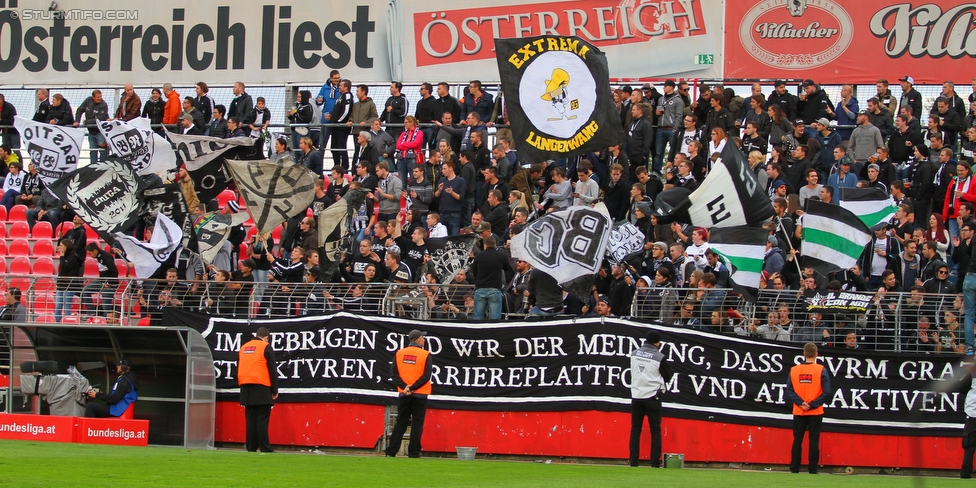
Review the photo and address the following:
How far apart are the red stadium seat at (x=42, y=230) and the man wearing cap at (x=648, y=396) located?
1333cm

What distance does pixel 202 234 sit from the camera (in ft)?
71.4

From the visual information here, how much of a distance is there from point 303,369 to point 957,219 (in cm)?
1072

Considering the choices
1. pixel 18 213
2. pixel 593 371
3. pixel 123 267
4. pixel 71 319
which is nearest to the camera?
pixel 593 371

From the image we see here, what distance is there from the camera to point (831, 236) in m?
18.2

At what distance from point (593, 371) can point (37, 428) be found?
26.9 ft

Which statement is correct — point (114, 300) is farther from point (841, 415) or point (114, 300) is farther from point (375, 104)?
point (841, 415)

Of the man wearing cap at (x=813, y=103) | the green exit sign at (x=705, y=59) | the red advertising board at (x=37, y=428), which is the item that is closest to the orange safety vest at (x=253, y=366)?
the red advertising board at (x=37, y=428)

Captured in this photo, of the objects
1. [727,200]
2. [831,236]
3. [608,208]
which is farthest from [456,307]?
[831,236]

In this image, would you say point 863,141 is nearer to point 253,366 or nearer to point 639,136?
point 639,136

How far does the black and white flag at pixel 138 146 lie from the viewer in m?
23.1

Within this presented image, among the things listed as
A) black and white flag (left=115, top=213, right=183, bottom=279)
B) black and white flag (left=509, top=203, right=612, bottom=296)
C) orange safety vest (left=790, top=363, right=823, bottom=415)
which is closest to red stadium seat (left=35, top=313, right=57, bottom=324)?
black and white flag (left=115, top=213, right=183, bottom=279)

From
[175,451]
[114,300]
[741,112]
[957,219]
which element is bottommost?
[175,451]

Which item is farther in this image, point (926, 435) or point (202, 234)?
point (202, 234)

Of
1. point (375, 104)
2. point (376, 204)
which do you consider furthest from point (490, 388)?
point (375, 104)
